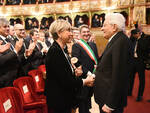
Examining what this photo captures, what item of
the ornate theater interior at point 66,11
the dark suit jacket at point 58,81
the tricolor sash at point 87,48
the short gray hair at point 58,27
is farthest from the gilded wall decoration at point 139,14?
the dark suit jacket at point 58,81

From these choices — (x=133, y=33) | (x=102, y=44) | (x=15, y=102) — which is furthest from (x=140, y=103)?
(x=102, y=44)

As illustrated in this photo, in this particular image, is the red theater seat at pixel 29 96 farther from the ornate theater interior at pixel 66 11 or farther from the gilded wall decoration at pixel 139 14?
the ornate theater interior at pixel 66 11

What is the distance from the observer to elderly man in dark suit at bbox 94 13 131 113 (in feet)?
5.66

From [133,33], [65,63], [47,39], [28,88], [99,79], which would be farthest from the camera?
[47,39]

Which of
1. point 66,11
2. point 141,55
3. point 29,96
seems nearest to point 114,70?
point 29,96

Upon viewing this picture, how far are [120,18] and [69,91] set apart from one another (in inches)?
39.5

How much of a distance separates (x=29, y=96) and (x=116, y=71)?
5.45 feet

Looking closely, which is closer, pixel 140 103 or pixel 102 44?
pixel 140 103

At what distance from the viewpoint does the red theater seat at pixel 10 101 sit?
177 cm

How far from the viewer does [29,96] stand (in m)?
2.76

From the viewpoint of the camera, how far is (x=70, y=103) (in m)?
1.88

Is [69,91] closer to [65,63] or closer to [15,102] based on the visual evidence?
[65,63]

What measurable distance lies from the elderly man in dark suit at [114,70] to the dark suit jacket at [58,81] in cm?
35

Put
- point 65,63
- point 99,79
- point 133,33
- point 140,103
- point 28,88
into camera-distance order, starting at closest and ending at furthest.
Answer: point 65,63
point 99,79
point 28,88
point 140,103
point 133,33
